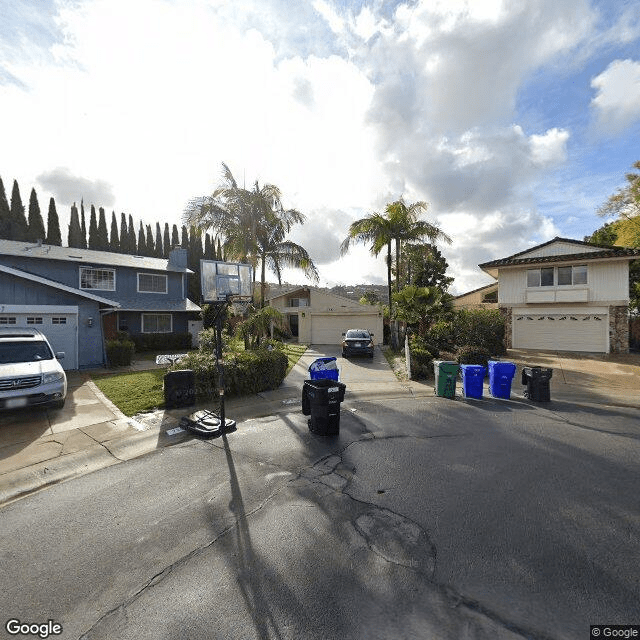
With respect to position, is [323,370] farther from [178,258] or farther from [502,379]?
[178,258]

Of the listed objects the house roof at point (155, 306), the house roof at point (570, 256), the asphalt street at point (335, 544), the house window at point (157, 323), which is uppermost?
the house roof at point (570, 256)

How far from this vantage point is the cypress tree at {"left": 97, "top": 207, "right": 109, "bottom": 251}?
4971cm

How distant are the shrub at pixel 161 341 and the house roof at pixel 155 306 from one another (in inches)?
63.0

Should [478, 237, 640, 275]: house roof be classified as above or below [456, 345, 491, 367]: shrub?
above

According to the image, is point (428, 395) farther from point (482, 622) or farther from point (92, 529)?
point (92, 529)

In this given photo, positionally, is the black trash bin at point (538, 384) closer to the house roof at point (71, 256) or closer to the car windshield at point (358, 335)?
the car windshield at point (358, 335)

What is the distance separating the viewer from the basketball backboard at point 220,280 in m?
9.65

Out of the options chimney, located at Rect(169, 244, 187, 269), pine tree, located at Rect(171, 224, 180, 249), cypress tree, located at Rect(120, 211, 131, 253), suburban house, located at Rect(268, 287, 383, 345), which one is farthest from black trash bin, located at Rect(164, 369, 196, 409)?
pine tree, located at Rect(171, 224, 180, 249)

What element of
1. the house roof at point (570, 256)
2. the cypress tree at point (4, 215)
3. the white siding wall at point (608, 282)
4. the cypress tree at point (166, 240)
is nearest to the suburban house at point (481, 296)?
the house roof at point (570, 256)

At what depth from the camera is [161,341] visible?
68.4ft

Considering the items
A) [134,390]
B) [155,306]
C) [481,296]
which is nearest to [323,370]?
[134,390]

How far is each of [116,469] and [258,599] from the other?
3.85 m

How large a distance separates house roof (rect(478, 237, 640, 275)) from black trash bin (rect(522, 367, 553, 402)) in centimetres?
1268

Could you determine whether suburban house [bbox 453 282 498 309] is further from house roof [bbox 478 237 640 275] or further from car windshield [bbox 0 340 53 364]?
car windshield [bbox 0 340 53 364]
